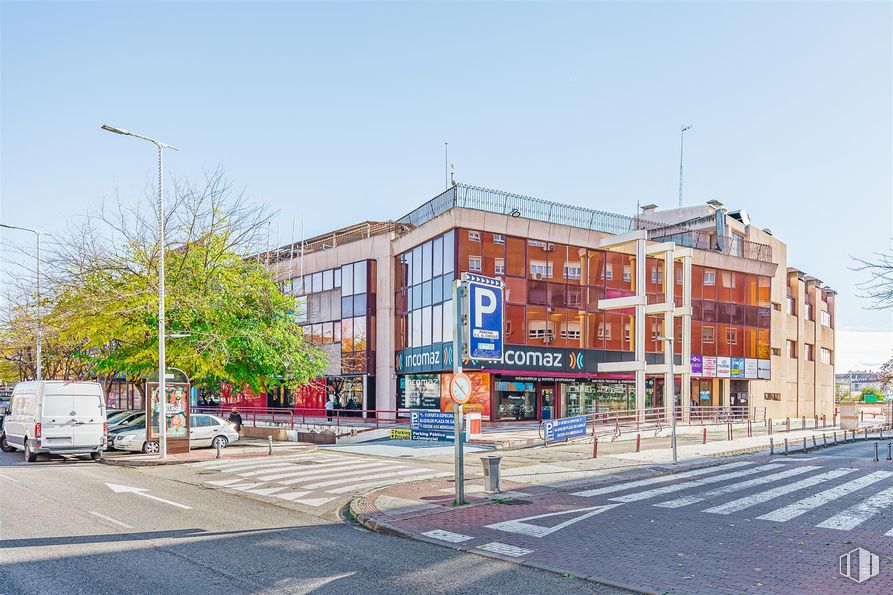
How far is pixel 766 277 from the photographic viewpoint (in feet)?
158

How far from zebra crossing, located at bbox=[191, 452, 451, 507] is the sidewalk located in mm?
850

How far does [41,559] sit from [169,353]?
56.7ft

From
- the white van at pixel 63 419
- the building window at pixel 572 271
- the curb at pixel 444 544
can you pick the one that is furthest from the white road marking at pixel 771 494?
the building window at pixel 572 271

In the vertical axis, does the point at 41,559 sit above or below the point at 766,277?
below

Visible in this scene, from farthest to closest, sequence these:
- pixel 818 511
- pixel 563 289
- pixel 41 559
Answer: pixel 563 289 → pixel 818 511 → pixel 41 559

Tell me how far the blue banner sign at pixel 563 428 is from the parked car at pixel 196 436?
1187 cm

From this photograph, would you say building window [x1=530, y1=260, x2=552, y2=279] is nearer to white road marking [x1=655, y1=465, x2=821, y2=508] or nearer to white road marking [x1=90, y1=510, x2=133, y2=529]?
white road marking [x1=655, y1=465, x2=821, y2=508]

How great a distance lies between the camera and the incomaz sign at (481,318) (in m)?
13.7

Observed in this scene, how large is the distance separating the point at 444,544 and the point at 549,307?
26.8 m

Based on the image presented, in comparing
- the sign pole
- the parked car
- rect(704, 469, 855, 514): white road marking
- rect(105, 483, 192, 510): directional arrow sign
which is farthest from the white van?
rect(704, 469, 855, 514): white road marking

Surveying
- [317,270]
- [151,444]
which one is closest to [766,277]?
[317,270]

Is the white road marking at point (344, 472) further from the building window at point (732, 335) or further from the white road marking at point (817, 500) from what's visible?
the building window at point (732, 335)

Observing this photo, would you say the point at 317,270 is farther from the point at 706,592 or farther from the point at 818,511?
the point at 706,592

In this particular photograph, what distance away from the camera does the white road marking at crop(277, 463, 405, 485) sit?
17.4 meters
